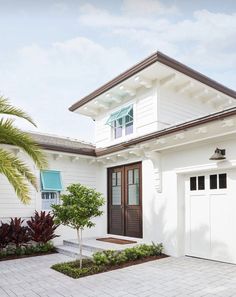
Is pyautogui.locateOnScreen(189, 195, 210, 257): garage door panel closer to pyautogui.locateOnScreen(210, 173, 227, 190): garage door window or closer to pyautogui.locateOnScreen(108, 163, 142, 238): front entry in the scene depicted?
pyautogui.locateOnScreen(210, 173, 227, 190): garage door window

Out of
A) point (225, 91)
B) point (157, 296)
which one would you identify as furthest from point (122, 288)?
point (225, 91)

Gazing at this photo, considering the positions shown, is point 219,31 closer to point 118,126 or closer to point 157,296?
point 157,296

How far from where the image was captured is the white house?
8.20 metres

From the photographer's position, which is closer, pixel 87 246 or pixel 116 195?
pixel 87 246

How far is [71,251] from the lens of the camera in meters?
10.2

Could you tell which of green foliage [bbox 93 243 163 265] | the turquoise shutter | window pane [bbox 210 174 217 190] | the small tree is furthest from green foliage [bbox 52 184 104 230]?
the turquoise shutter

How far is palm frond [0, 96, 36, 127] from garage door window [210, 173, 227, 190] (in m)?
5.24

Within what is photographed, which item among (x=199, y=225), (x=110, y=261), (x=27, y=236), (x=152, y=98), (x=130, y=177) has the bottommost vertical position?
(x=110, y=261)

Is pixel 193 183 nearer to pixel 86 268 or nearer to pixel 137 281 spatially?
pixel 137 281

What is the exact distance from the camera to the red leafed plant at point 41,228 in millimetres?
10688

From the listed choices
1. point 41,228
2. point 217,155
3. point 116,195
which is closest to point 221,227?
point 217,155

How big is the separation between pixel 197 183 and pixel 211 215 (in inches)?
40.8

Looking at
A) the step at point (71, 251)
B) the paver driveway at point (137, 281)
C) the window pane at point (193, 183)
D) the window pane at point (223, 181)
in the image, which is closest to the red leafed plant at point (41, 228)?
the step at point (71, 251)

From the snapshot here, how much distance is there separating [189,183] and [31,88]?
788cm
